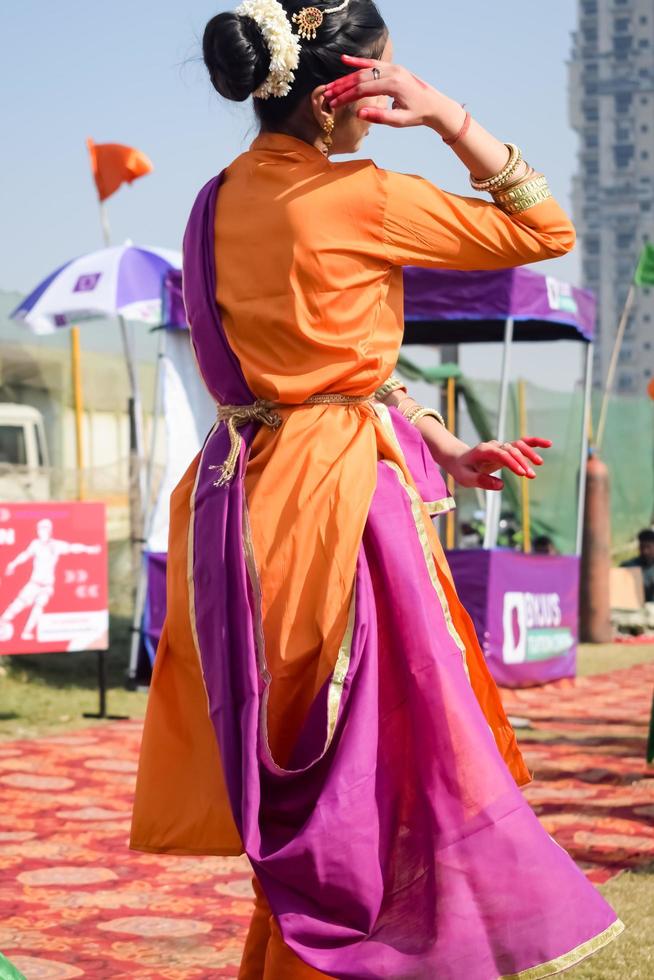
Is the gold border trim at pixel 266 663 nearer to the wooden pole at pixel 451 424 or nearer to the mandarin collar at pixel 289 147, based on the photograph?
the mandarin collar at pixel 289 147

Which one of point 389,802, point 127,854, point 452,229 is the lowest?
point 127,854

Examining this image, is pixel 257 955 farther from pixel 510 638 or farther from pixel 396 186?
pixel 510 638

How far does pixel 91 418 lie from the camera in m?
9.73

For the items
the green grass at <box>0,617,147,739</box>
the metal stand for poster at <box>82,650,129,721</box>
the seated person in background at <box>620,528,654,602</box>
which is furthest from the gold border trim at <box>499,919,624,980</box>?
the seated person in background at <box>620,528,654,602</box>

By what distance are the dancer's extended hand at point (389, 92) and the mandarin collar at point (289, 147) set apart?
0.10m

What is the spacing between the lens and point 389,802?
5.88 feet

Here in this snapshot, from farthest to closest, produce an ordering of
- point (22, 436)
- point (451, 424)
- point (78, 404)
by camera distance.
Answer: point (451, 424), point (22, 436), point (78, 404)

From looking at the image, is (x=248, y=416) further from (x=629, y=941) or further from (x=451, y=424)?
(x=451, y=424)

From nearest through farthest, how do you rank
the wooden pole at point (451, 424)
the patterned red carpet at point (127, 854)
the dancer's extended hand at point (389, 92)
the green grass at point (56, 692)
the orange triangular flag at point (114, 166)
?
the dancer's extended hand at point (389, 92)
the patterned red carpet at point (127, 854)
the green grass at point (56, 692)
the orange triangular flag at point (114, 166)
the wooden pole at point (451, 424)

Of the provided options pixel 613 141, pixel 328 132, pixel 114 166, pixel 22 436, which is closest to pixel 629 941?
pixel 328 132

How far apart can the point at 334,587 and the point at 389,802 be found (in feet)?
0.98

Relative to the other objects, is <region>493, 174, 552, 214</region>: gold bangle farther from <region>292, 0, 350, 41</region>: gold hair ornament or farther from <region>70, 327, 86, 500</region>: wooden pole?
<region>70, 327, 86, 500</region>: wooden pole

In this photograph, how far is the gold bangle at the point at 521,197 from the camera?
72.9 inches

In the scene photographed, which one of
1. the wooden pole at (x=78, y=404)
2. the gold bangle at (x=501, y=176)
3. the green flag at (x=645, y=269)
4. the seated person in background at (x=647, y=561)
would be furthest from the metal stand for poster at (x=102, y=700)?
the green flag at (x=645, y=269)
